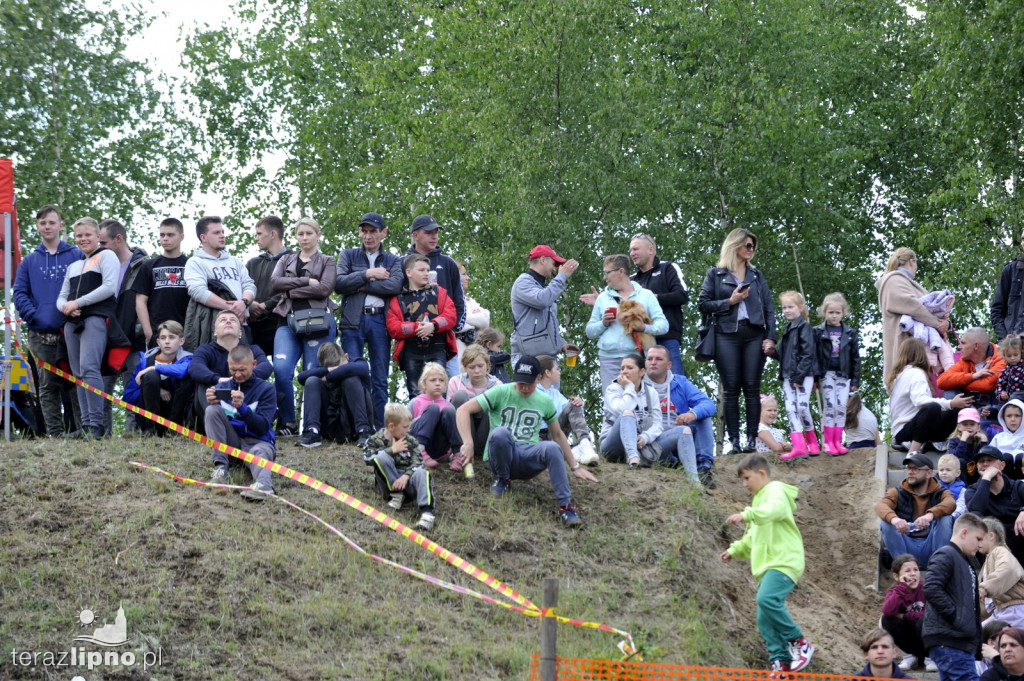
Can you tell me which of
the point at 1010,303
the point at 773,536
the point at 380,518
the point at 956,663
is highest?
the point at 1010,303

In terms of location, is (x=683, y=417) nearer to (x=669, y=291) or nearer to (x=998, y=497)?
(x=669, y=291)

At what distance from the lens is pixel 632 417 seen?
12.2 meters

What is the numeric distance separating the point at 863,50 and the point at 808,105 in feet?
13.9

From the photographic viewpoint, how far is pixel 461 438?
10.9m

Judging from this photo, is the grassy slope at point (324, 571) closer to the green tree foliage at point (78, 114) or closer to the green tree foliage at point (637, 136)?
the green tree foliage at point (637, 136)

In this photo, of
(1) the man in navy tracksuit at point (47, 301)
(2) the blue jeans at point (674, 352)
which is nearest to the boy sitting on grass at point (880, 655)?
(2) the blue jeans at point (674, 352)

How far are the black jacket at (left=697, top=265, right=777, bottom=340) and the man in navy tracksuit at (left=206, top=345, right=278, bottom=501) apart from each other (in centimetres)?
481

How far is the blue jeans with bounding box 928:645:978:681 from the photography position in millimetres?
9078

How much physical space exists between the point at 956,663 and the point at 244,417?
20.1ft

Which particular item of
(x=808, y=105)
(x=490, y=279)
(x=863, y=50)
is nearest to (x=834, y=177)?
(x=808, y=105)

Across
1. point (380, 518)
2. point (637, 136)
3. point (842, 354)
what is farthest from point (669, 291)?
point (637, 136)

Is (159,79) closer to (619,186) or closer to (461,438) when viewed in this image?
(619,186)

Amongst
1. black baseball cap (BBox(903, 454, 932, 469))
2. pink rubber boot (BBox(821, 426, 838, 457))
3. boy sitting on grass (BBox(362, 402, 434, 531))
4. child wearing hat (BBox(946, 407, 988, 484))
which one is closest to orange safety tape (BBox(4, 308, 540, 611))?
boy sitting on grass (BBox(362, 402, 434, 531))

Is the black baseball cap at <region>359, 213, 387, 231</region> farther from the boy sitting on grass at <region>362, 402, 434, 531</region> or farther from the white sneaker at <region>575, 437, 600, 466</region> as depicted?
the white sneaker at <region>575, 437, 600, 466</region>
